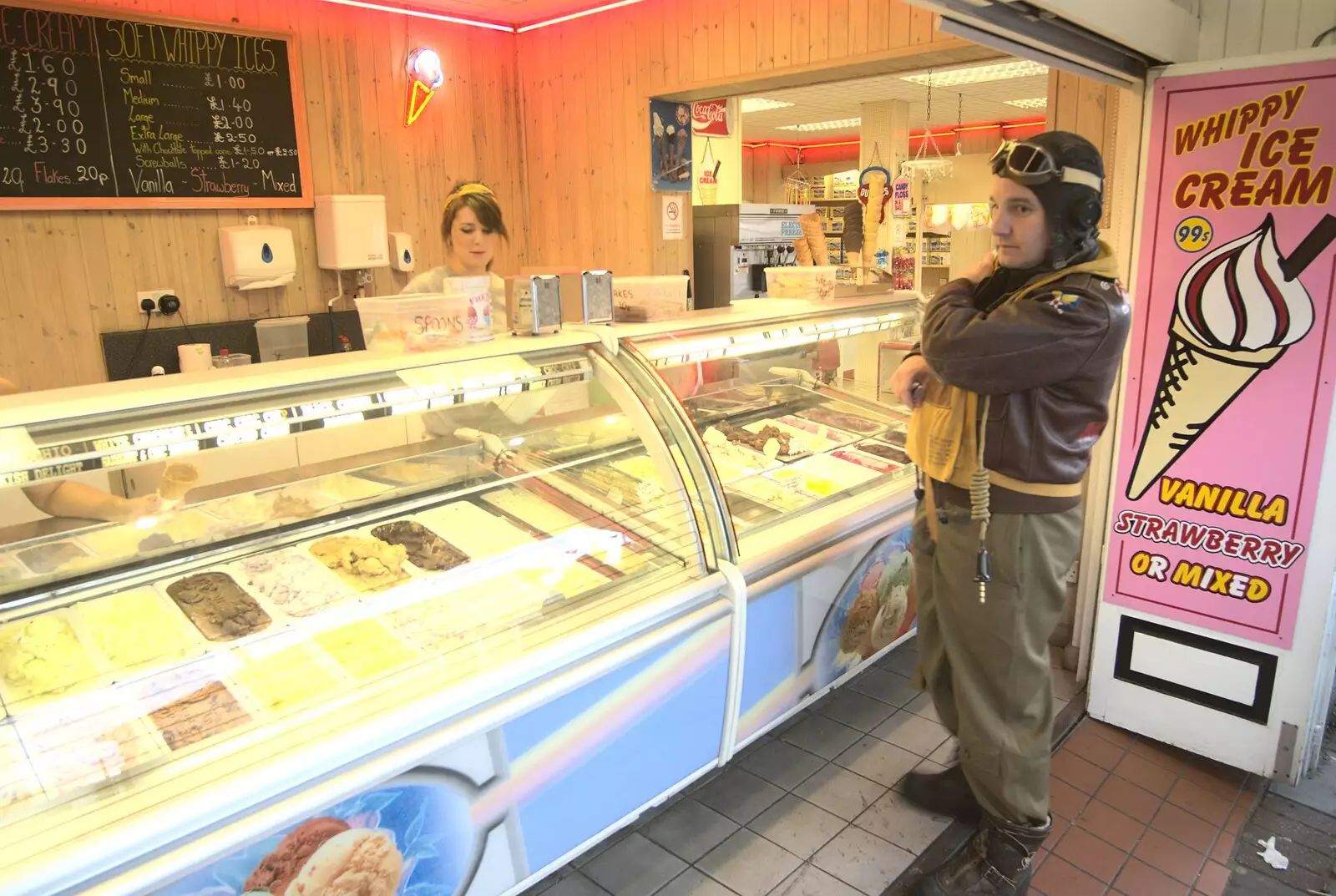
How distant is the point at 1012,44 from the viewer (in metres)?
2.59

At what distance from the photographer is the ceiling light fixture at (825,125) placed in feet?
49.0

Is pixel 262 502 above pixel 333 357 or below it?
below

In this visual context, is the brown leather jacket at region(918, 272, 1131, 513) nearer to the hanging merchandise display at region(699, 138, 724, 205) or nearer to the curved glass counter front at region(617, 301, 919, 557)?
the curved glass counter front at region(617, 301, 919, 557)

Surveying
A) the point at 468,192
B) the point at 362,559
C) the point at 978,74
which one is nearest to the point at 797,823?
the point at 362,559

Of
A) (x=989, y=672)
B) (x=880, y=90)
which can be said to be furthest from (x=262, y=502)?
(x=880, y=90)

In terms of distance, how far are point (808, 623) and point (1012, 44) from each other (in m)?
1.94

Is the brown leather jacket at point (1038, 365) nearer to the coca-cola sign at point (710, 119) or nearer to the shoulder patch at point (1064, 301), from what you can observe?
the shoulder patch at point (1064, 301)

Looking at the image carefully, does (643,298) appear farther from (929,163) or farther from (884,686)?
(929,163)

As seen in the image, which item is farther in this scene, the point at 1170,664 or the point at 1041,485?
the point at 1170,664

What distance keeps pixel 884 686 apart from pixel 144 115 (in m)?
5.23

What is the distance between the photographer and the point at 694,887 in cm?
274

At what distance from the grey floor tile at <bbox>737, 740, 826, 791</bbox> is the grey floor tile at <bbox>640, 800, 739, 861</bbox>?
11.5 inches

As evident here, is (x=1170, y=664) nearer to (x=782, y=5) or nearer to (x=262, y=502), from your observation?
(x=262, y=502)

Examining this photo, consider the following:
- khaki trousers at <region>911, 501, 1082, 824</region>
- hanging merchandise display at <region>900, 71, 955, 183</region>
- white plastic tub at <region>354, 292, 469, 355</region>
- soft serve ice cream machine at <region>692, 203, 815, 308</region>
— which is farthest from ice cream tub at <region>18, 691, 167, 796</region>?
hanging merchandise display at <region>900, 71, 955, 183</region>
